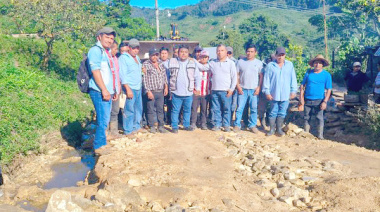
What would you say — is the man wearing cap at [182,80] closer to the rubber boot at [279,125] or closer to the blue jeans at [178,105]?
the blue jeans at [178,105]

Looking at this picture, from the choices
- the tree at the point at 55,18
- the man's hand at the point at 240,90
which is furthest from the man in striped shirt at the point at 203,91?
the tree at the point at 55,18

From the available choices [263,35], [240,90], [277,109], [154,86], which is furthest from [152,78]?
[263,35]

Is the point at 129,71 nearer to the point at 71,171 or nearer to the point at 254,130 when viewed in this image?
the point at 71,171

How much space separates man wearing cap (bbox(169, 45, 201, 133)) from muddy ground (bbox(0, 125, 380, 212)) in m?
0.59

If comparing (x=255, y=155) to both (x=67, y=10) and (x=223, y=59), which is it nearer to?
(x=223, y=59)

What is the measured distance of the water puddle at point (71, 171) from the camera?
17.2ft

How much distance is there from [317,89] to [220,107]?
182cm

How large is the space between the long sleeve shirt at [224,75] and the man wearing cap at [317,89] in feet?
4.51

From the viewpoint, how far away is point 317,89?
6.50m

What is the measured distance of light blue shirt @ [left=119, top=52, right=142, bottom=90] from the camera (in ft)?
18.7

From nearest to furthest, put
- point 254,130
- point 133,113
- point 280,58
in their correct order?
1. point 133,113
2. point 280,58
3. point 254,130

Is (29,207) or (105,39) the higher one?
(105,39)

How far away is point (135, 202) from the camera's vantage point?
3.65m

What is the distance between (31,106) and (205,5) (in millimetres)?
76127
